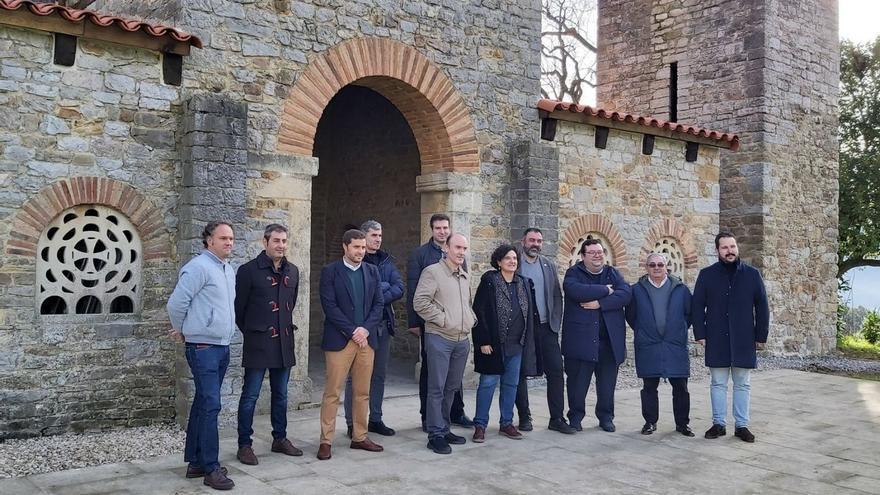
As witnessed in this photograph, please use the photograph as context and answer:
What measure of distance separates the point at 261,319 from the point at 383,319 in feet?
3.89

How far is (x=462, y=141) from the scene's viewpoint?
8383 millimetres

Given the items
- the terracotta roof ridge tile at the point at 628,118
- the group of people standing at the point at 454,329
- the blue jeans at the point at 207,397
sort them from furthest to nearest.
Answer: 1. the terracotta roof ridge tile at the point at 628,118
2. the group of people standing at the point at 454,329
3. the blue jeans at the point at 207,397

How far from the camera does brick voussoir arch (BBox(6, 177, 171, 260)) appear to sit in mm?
5875

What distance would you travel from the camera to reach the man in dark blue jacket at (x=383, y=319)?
6.04m

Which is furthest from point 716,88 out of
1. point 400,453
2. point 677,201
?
point 400,453

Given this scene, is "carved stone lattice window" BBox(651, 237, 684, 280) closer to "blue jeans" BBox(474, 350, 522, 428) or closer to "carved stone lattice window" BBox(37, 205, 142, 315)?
"blue jeans" BBox(474, 350, 522, 428)

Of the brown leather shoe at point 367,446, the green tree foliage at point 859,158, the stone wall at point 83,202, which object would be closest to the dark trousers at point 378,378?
the brown leather shoe at point 367,446

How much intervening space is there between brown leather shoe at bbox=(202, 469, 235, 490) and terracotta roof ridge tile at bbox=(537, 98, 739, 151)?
578 centimetres

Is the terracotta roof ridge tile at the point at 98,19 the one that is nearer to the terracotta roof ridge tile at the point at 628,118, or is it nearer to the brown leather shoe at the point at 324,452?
the brown leather shoe at the point at 324,452

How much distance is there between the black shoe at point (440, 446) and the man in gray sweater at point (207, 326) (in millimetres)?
1554

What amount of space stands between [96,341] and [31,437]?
84 cm

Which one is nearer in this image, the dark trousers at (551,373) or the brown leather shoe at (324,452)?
the brown leather shoe at (324,452)

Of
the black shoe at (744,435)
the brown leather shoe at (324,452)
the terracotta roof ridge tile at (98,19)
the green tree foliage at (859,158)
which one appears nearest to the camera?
the brown leather shoe at (324,452)

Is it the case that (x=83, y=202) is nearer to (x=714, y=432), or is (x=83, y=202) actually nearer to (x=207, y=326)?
(x=207, y=326)
